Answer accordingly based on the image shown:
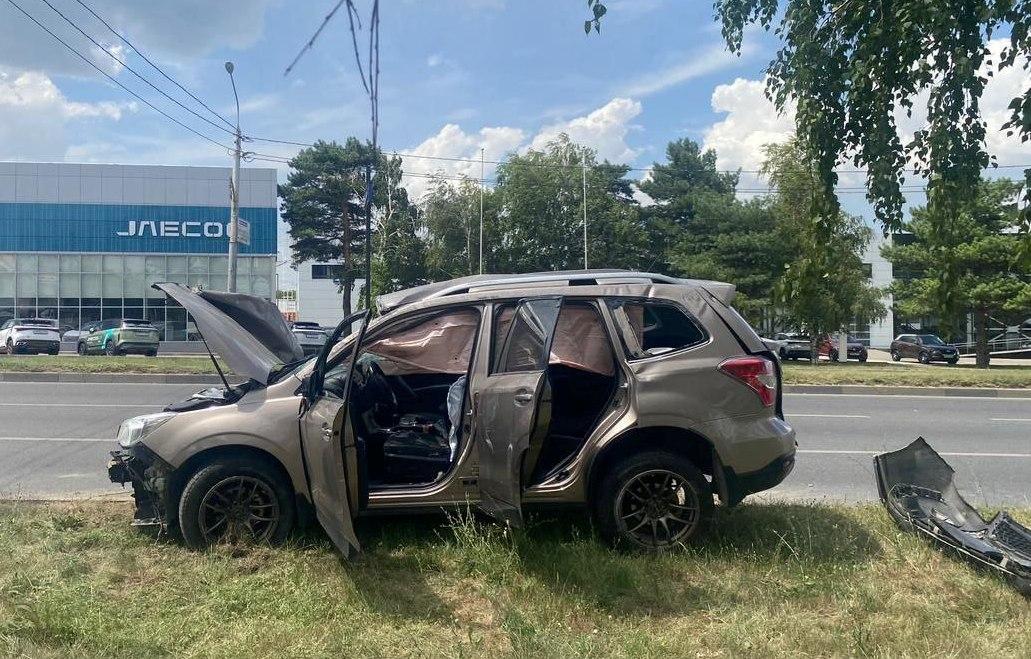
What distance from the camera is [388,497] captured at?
15.2 ft

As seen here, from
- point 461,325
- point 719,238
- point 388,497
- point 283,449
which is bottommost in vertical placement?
point 388,497

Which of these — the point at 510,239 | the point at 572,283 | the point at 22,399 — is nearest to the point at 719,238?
the point at 510,239

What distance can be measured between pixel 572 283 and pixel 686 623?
2167 mm

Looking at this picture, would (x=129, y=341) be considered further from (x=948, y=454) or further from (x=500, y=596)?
(x=500, y=596)

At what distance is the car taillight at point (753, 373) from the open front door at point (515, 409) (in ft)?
3.75

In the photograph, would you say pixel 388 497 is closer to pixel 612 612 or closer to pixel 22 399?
pixel 612 612

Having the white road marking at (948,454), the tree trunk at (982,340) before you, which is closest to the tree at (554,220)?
the tree trunk at (982,340)

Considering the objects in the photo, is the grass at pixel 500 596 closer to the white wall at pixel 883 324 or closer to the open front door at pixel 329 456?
the open front door at pixel 329 456

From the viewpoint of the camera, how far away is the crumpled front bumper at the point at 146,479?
15.2 feet

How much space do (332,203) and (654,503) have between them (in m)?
46.5

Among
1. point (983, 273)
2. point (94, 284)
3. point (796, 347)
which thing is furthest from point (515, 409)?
point (94, 284)

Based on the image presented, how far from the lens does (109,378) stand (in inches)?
696

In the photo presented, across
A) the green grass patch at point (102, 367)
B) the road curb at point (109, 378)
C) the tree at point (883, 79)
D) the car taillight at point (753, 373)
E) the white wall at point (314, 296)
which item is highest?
the white wall at point (314, 296)

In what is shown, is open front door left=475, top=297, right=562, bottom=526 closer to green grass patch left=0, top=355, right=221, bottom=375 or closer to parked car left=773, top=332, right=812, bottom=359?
green grass patch left=0, top=355, right=221, bottom=375
